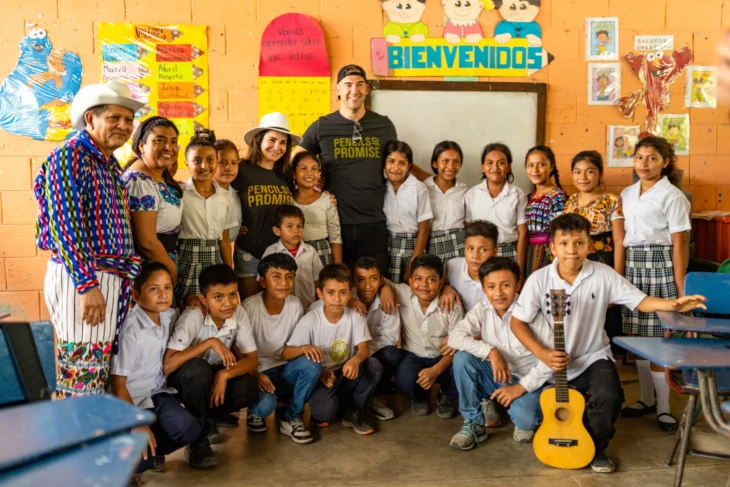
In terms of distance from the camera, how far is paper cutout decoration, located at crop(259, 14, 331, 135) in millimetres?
3881

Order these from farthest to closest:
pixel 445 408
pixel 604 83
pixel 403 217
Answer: pixel 604 83
pixel 403 217
pixel 445 408

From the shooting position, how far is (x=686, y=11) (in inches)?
164

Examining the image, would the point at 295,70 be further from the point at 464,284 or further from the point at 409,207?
the point at 464,284

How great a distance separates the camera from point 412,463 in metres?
2.61

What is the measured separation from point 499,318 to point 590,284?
45cm

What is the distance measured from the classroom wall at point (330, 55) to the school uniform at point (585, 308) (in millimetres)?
1643

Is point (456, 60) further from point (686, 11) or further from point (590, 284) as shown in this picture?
point (590, 284)

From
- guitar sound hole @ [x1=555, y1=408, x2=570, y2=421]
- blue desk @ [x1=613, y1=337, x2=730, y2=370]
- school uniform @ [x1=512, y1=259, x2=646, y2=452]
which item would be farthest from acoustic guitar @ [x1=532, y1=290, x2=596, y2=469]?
blue desk @ [x1=613, y1=337, x2=730, y2=370]

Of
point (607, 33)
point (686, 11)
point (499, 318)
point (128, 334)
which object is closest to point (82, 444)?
point (128, 334)

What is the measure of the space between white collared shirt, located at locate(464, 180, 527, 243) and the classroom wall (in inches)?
33.1

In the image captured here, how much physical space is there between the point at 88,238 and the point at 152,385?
0.71 m

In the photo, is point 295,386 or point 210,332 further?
point 295,386

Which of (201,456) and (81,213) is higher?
(81,213)

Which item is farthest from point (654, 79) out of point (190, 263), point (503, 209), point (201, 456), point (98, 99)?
point (201, 456)
